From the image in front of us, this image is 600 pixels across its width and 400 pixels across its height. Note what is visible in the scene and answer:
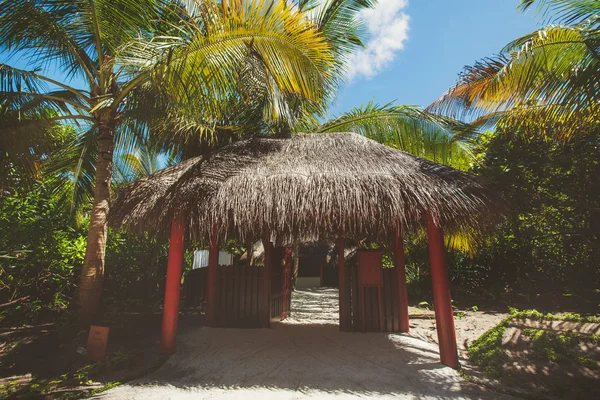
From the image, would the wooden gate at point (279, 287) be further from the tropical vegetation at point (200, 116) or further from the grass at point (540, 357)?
the grass at point (540, 357)

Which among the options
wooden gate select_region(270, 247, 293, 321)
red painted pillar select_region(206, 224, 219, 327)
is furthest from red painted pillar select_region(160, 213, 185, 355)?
wooden gate select_region(270, 247, 293, 321)

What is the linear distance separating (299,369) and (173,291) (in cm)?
193

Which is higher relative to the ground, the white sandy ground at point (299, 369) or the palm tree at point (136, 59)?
the palm tree at point (136, 59)

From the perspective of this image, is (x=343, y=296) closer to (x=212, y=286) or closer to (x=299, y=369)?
(x=299, y=369)

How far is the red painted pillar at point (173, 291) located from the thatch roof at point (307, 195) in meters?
0.27

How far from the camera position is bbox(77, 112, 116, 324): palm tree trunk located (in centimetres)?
489

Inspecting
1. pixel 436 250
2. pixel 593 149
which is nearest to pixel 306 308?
pixel 436 250

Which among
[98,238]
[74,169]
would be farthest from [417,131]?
[74,169]

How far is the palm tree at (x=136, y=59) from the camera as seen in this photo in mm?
4242

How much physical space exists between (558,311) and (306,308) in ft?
18.3

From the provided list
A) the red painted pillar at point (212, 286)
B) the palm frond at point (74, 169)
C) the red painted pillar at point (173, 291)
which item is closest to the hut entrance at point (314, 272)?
the red painted pillar at point (212, 286)

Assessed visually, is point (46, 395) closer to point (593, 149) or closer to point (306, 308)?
point (306, 308)

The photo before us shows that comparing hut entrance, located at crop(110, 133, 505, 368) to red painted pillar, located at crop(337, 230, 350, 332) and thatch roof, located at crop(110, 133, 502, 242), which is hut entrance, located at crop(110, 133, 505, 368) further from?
red painted pillar, located at crop(337, 230, 350, 332)

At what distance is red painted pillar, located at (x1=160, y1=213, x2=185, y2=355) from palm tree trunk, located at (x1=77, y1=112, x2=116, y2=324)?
114cm
